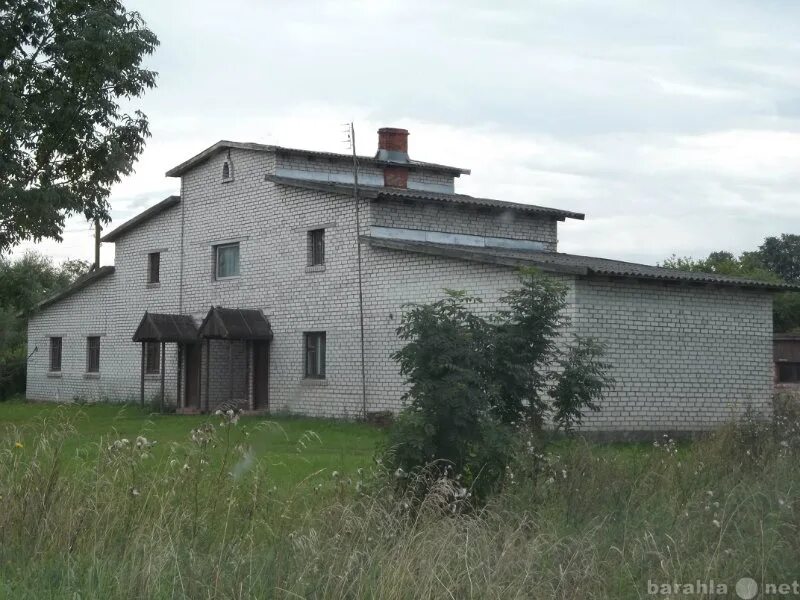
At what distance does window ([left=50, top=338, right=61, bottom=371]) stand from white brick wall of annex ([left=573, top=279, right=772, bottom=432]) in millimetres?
21958

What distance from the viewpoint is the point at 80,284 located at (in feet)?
115

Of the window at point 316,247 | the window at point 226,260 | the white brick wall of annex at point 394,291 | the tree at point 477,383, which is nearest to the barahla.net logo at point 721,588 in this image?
the tree at point 477,383

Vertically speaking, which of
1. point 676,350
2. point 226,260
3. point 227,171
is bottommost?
point 676,350

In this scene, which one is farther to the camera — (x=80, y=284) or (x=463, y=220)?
(x=80, y=284)

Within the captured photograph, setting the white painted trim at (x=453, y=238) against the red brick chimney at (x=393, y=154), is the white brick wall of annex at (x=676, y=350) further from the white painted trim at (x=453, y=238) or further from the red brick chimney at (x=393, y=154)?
the red brick chimney at (x=393, y=154)

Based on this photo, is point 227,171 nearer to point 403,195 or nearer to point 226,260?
point 226,260

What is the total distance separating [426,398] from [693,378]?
512 inches

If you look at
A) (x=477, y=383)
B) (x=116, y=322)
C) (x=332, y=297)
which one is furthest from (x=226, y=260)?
(x=477, y=383)

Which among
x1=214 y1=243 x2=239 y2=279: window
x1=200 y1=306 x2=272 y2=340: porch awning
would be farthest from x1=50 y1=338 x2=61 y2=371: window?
x1=200 y1=306 x2=272 y2=340: porch awning

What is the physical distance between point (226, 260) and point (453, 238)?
6.92 m

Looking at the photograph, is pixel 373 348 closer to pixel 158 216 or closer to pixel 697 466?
pixel 158 216

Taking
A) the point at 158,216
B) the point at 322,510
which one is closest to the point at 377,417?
the point at 158,216

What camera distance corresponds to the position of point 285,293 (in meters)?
27.5

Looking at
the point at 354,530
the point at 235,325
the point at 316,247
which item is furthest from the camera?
the point at 235,325
